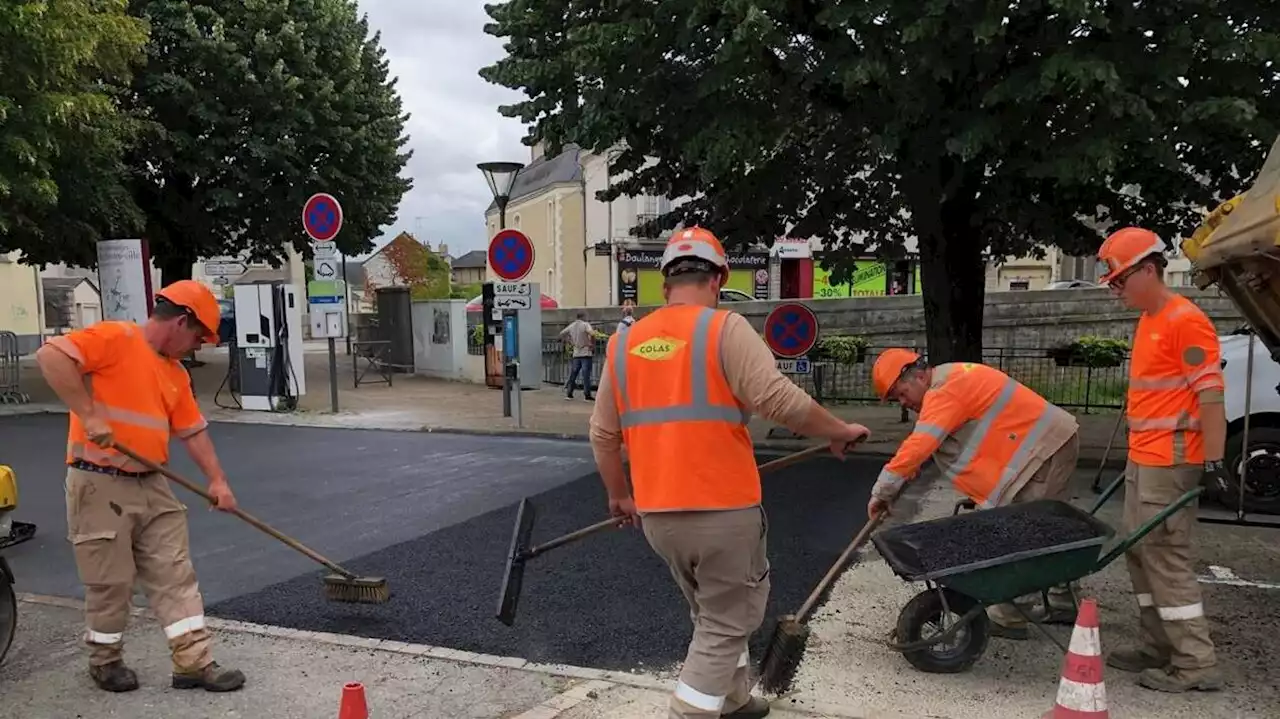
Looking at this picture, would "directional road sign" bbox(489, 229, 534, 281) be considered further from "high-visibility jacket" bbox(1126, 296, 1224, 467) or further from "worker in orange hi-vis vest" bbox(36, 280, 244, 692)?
"high-visibility jacket" bbox(1126, 296, 1224, 467)

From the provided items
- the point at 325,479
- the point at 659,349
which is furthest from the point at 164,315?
the point at 325,479

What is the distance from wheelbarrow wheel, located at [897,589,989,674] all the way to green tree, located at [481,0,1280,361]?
3.44 m

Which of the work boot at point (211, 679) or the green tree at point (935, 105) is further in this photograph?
the green tree at point (935, 105)

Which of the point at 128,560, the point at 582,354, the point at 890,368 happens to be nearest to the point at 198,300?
the point at 128,560

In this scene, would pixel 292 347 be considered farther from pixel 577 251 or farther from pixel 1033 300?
pixel 577 251

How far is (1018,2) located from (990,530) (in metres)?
4.01

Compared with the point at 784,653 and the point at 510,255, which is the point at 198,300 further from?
the point at 510,255

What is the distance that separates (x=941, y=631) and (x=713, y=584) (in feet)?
4.60

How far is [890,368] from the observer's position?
4137 mm

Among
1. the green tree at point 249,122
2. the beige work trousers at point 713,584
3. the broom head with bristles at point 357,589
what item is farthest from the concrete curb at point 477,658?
the green tree at point 249,122

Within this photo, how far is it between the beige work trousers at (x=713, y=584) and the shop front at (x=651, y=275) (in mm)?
31364

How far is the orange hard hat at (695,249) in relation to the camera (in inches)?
116

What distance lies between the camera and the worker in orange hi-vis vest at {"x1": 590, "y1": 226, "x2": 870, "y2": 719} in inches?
110

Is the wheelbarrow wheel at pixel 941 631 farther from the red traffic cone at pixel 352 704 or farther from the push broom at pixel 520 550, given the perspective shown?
the red traffic cone at pixel 352 704
